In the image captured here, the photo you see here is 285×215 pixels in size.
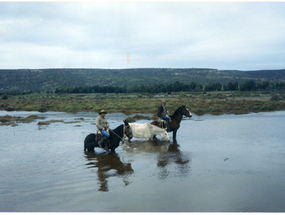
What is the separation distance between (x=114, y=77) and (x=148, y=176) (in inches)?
4800

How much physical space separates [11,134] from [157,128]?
9.40 meters

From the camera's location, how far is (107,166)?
9.19 m

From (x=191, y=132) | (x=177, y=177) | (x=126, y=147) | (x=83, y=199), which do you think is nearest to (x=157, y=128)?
(x=126, y=147)

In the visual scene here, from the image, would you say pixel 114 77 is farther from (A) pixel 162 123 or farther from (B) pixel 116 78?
(A) pixel 162 123

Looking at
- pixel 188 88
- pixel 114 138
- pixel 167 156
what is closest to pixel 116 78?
pixel 188 88

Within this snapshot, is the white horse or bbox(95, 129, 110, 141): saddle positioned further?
the white horse

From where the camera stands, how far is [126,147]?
488 inches

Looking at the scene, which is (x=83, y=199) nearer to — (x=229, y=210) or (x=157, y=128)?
(x=229, y=210)

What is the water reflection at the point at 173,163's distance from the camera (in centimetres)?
818

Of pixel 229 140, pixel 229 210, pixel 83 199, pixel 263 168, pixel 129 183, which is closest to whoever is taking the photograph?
pixel 229 210

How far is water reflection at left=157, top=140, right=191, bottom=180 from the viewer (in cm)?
818

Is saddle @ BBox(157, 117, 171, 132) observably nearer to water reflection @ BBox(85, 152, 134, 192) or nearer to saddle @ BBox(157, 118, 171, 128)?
saddle @ BBox(157, 118, 171, 128)

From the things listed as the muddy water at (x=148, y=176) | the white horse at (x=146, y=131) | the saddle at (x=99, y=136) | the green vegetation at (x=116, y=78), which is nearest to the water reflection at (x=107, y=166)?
the muddy water at (x=148, y=176)

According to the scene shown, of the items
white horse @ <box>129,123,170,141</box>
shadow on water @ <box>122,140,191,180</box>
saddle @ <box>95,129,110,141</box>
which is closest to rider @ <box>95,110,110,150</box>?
saddle @ <box>95,129,110,141</box>
